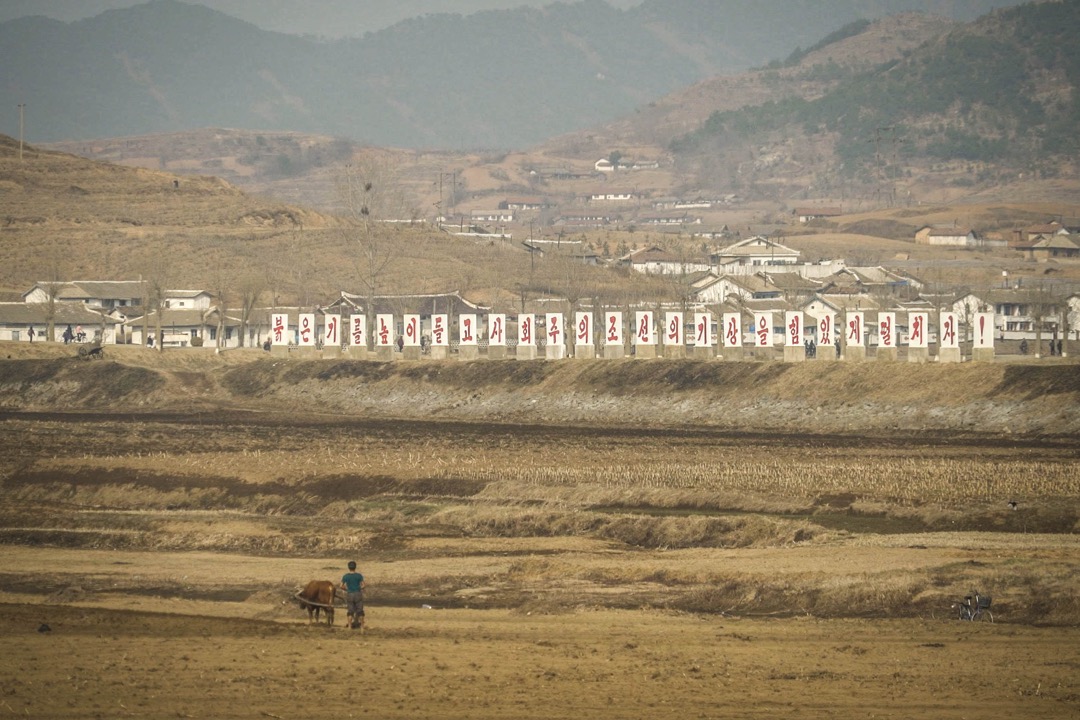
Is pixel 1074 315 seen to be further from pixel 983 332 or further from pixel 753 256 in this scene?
pixel 983 332

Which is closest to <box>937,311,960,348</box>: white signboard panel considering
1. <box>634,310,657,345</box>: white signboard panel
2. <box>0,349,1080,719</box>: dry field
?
<box>0,349,1080,719</box>: dry field

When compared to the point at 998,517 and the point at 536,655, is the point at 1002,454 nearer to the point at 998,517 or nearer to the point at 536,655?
the point at 998,517

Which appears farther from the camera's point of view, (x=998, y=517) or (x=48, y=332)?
(x=48, y=332)

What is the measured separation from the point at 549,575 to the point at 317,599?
23.0 ft

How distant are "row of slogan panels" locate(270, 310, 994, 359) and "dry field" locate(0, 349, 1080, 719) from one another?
40.4ft

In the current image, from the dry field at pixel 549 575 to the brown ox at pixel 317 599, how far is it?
39 centimetres

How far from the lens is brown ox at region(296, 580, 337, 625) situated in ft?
103

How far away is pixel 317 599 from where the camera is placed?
31516 millimetres

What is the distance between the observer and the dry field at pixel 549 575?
86.3 feet

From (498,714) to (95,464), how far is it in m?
34.9

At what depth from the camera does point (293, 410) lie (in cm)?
8800

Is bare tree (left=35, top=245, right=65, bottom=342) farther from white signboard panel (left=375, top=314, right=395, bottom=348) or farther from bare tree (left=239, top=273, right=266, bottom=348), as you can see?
white signboard panel (left=375, top=314, right=395, bottom=348)

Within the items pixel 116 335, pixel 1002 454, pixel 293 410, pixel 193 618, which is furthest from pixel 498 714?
pixel 116 335

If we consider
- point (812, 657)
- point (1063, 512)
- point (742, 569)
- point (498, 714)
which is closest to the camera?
point (498, 714)
